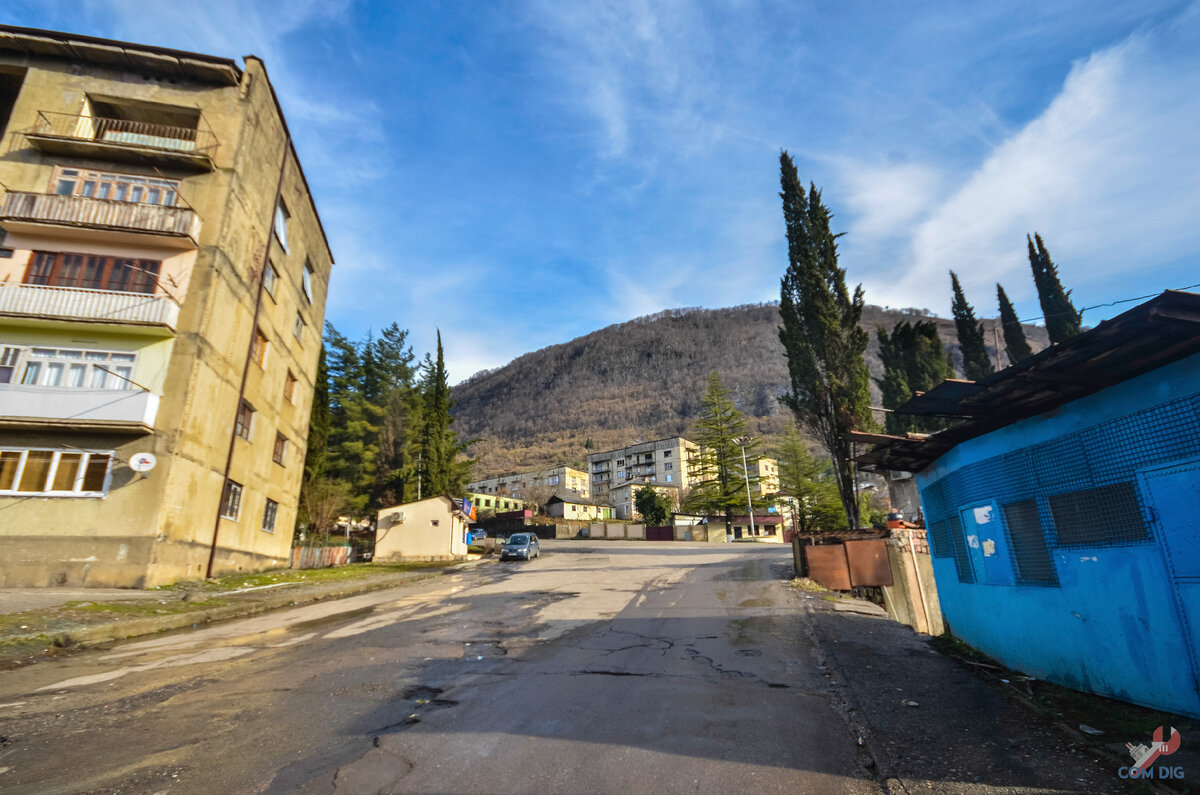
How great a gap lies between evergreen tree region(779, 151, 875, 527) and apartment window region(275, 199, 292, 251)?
24.0m

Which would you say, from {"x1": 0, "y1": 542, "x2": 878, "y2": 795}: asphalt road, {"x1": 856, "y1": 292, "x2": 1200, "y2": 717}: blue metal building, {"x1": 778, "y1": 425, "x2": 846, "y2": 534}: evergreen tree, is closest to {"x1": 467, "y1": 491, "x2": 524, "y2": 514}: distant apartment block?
{"x1": 778, "y1": 425, "x2": 846, "y2": 534}: evergreen tree

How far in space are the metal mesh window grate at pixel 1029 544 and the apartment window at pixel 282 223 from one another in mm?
25894

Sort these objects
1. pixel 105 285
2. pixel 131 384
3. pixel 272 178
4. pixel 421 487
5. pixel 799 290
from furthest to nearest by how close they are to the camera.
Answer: pixel 421 487, pixel 799 290, pixel 272 178, pixel 105 285, pixel 131 384

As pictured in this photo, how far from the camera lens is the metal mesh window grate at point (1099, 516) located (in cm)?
523

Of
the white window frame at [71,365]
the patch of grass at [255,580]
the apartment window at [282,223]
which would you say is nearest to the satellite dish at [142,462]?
the white window frame at [71,365]

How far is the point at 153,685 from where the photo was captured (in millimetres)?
6414

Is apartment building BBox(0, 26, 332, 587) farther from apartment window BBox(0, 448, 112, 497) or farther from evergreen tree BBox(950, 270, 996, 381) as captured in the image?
evergreen tree BBox(950, 270, 996, 381)

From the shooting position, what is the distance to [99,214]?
17516mm

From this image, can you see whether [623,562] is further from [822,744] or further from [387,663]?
[822,744]

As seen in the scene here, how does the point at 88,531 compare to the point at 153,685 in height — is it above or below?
above

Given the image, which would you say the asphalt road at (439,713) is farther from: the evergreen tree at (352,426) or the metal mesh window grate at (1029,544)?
the evergreen tree at (352,426)

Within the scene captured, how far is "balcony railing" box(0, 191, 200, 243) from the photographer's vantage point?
1703 centimetres

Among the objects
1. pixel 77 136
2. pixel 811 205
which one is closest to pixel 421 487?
pixel 77 136

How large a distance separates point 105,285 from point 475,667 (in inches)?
744
